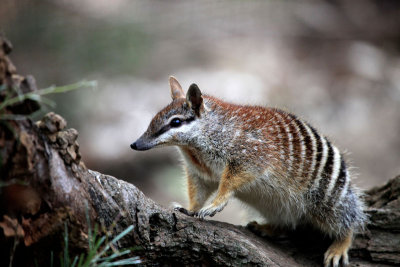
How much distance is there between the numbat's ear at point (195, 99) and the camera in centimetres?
404

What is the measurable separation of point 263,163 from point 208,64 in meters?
7.58

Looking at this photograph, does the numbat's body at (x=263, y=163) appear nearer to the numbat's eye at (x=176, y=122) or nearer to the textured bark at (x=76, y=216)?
the numbat's eye at (x=176, y=122)

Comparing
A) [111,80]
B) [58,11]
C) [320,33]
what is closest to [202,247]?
[111,80]

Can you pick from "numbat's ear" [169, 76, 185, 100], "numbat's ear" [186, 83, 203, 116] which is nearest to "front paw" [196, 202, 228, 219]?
"numbat's ear" [186, 83, 203, 116]

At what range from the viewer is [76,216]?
2.79m

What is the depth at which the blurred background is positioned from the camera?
912 cm

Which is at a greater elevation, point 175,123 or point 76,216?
point 175,123

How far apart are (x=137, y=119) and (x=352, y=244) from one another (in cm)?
576

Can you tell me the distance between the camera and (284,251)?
4.21 meters

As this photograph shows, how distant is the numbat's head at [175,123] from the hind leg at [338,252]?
1599mm

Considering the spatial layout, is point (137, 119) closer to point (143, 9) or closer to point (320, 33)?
point (143, 9)

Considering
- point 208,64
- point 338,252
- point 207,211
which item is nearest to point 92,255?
point 207,211

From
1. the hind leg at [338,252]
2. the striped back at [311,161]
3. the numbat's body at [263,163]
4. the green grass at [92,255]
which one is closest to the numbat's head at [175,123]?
the numbat's body at [263,163]

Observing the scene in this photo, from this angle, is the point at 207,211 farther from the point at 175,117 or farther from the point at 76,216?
the point at 76,216
